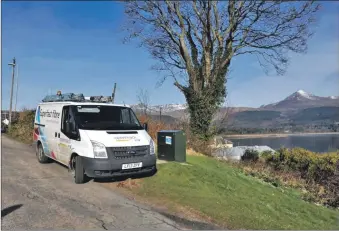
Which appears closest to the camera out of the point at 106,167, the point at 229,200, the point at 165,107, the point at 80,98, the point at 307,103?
the point at 229,200

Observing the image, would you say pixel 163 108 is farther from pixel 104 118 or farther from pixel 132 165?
pixel 132 165

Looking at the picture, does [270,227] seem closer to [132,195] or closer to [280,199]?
[132,195]

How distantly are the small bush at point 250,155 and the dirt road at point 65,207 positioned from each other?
45.2ft

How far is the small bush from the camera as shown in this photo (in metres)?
21.4

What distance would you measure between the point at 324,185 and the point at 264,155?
236 inches

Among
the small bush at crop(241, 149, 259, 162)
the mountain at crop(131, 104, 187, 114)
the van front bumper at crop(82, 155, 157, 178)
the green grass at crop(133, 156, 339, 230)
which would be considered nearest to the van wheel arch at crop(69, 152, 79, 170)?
the van front bumper at crop(82, 155, 157, 178)

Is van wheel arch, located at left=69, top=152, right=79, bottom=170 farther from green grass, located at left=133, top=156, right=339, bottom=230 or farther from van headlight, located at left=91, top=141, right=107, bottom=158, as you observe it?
green grass, located at left=133, top=156, right=339, bottom=230

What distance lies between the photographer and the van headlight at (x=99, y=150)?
873 centimetres

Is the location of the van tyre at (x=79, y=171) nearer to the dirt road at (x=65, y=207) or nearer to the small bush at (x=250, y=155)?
the dirt road at (x=65, y=207)

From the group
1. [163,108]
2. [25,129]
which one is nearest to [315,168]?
[163,108]

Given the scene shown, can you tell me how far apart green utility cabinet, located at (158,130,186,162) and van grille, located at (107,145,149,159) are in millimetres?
2961

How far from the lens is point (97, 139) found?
8.85m

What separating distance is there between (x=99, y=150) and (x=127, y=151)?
73 cm

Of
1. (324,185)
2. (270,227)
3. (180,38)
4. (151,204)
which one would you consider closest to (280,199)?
(270,227)
